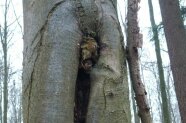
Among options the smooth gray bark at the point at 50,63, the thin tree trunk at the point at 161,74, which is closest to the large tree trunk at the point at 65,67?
the smooth gray bark at the point at 50,63

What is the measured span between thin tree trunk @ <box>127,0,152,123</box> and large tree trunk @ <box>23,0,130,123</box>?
0.12 m

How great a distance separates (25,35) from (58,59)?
255mm

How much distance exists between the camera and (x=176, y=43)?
6.04 metres

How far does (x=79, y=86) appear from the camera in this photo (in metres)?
1.43

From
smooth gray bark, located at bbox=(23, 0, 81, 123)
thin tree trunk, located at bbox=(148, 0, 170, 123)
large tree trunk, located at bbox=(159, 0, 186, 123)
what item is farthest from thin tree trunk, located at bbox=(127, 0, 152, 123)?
thin tree trunk, located at bbox=(148, 0, 170, 123)

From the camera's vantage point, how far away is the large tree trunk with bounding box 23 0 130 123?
1.28 metres

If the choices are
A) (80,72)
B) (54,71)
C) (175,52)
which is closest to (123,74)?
(80,72)

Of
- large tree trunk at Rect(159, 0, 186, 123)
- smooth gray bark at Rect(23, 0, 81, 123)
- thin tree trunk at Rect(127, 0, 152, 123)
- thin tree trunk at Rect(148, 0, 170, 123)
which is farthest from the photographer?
thin tree trunk at Rect(148, 0, 170, 123)

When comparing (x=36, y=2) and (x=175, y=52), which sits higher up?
(x=175, y=52)

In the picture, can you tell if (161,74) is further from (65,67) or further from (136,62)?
(65,67)

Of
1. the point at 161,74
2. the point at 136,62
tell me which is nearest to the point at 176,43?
the point at 136,62

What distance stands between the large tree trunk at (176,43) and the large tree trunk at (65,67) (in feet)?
15.0

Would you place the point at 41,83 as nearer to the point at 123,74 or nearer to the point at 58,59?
the point at 58,59

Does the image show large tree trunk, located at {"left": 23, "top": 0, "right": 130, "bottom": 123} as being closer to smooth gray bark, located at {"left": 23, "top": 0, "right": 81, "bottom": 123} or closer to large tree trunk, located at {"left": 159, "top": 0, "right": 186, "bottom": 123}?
smooth gray bark, located at {"left": 23, "top": 0, "right": 81, "bottom": 123}
